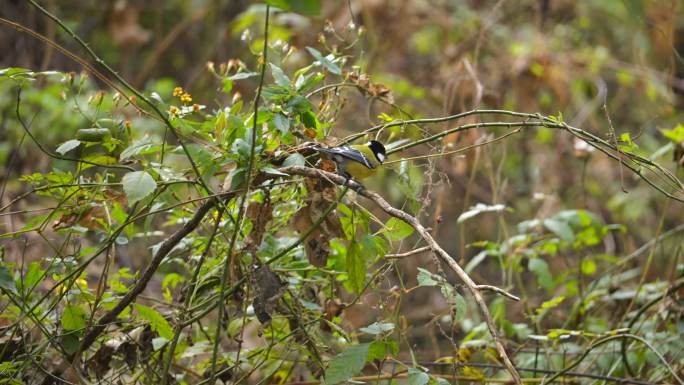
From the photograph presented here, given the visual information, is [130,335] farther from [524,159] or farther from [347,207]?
[524,159]

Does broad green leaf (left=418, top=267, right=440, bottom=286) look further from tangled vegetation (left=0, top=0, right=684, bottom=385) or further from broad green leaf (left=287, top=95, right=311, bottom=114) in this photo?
broad green leaf (left=287, top=95, right=311, bottom=114)

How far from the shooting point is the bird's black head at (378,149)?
8.23 feet

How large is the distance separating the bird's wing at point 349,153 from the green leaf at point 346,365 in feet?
1.94

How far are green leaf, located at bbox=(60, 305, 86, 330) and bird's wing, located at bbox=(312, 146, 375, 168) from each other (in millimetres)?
879

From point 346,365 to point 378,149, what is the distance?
2.60 feet

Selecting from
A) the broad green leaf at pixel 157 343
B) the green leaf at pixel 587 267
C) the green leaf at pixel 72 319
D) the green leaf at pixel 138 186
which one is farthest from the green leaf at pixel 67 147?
the green leaf at pixel 587 267

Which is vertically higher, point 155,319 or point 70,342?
point 155,319

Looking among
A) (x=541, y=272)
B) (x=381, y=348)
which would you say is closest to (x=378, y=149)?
(x=381, y=348)

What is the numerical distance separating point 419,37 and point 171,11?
7.98ft

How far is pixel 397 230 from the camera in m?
2.35

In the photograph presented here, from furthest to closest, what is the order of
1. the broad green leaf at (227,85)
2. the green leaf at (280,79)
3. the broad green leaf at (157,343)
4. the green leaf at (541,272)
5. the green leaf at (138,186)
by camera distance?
the green leaf at (541,272) → the broad green leaf at (157,343) → the broad green leaf at (227,85) → the green leaf at (280,79) → the green leaf at (138,186)

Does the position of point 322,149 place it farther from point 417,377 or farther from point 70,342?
point 70,342

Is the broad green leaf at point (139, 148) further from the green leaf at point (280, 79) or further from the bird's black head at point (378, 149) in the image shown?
the bird's black head at point (378, 149)

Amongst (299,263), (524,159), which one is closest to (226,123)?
(299,263)
